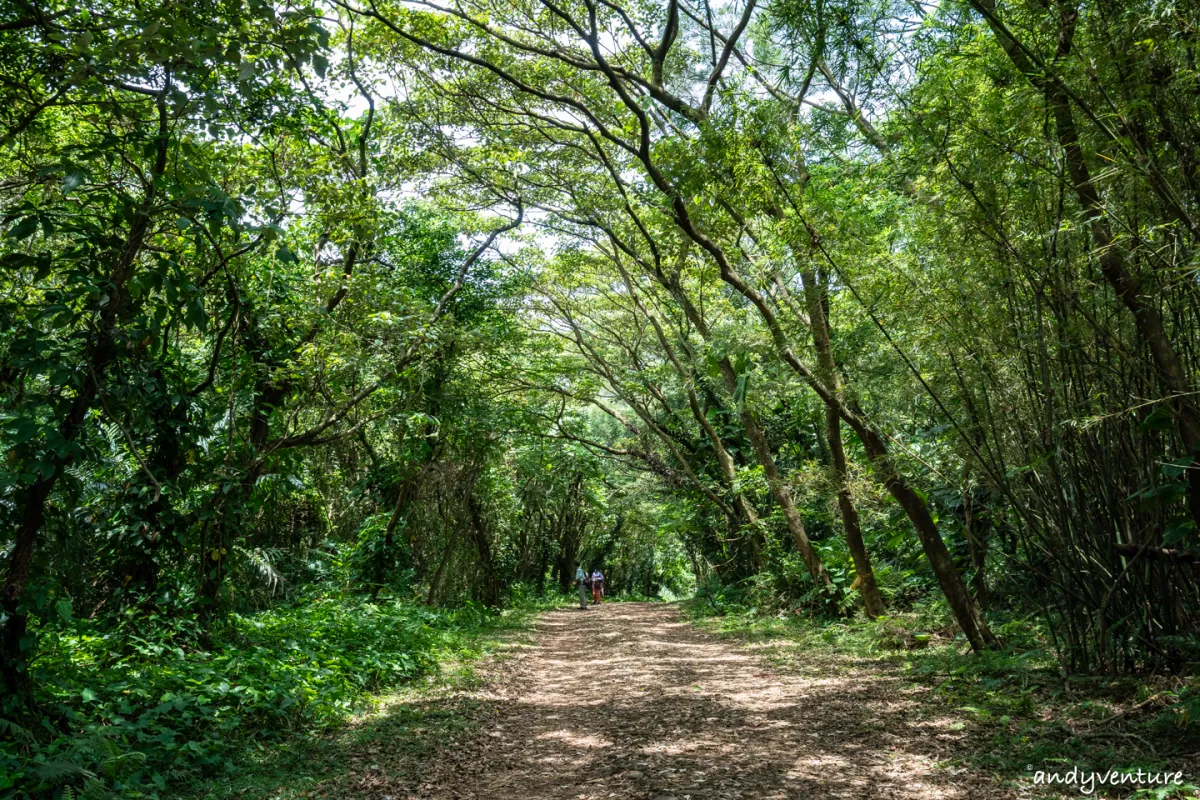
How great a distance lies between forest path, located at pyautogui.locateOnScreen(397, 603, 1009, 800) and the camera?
168 inches

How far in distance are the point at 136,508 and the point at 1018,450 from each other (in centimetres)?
730

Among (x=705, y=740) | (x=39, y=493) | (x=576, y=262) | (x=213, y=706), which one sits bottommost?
(x=705, y=740)

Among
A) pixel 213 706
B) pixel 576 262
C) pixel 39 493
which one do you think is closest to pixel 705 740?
pixel 213 706

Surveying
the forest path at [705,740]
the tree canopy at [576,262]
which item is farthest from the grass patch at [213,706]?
the forest path at [705,740]

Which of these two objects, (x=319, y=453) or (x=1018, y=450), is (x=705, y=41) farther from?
(x=319, y=453)

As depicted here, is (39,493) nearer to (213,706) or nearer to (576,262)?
(213,706)

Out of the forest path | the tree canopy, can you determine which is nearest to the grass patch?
the tree canopy

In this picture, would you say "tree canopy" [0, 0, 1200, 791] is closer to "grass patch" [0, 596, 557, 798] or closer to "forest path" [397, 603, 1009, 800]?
"grass patch" [0, 596, 557, 798]

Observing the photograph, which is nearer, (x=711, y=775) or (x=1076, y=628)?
(x=711, y=775)

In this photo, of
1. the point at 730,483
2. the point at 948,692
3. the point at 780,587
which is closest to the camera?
the point at 948,692

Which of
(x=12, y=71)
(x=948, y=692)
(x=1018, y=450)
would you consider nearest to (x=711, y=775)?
(x=948, y=692)

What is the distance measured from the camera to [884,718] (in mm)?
5629

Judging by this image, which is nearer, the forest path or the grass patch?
the grass patch

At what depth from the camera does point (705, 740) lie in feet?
17.4
